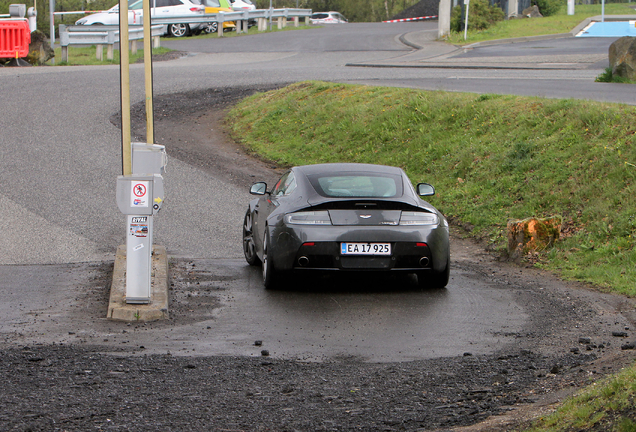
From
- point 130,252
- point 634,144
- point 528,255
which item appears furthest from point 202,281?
point 634,144

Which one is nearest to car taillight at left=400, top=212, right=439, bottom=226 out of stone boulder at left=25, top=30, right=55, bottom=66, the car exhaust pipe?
the car exhaust pipe

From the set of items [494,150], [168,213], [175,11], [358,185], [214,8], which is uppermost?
[214,8]

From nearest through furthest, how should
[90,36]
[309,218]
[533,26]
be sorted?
[309,218]
[90,36]
[533,26]

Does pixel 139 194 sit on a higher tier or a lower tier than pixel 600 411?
higher

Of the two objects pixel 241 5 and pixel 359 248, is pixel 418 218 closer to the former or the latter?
pixel 359 248

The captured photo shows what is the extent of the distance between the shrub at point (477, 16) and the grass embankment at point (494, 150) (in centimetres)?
1914

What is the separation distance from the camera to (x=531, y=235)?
429 inches

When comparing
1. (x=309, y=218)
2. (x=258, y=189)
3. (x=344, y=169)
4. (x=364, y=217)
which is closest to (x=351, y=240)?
(x=364, y=217)

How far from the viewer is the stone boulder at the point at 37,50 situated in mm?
28141

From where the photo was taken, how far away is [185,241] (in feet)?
37.9

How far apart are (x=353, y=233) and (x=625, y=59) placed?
49.7ft

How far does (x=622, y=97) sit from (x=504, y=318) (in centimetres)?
1093

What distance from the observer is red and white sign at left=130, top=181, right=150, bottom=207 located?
776 centimetres

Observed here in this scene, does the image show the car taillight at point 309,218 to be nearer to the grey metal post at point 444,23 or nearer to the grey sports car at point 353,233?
the grey sports car at point 353,233
